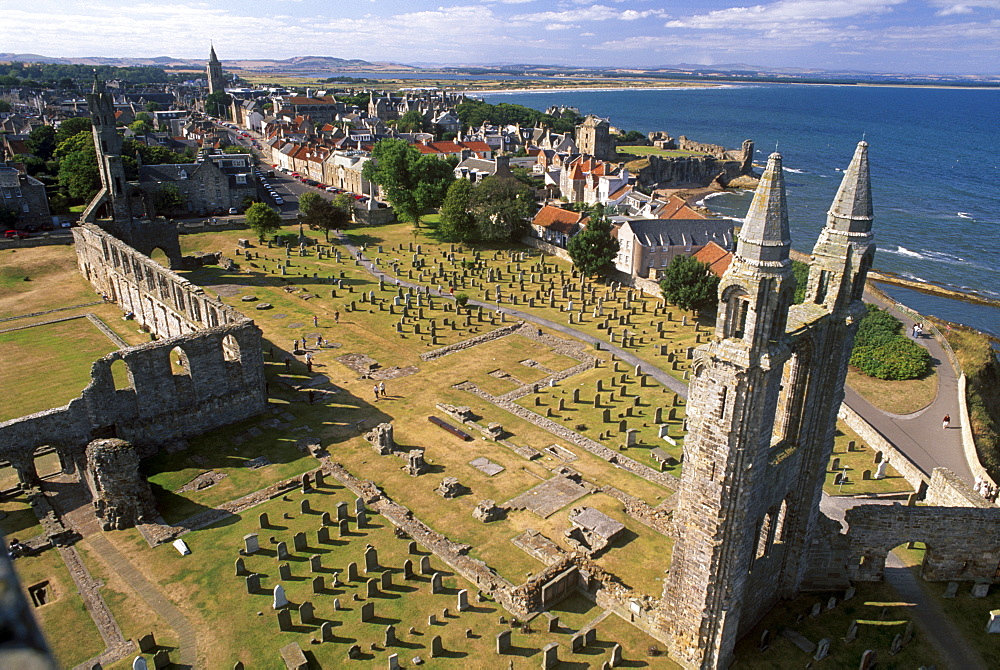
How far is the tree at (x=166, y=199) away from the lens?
7631cm

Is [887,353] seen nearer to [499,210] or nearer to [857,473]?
[857,473]

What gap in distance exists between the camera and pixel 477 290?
5822cm

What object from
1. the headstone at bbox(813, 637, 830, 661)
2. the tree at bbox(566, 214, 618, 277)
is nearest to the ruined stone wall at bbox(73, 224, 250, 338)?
the headstone at bbox(813, 637, 830, 661)

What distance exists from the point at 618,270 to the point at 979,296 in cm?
3788

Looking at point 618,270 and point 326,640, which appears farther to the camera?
point 618,270

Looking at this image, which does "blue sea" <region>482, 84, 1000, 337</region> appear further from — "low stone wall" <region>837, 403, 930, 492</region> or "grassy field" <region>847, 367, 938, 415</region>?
"low stone wall" <region>837, 403, 930, 492</region>

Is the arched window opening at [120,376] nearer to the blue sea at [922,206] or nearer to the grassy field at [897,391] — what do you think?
the grassy field at [897,391]

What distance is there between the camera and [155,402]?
33531 mm

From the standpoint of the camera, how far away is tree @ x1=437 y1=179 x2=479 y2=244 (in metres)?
70.2

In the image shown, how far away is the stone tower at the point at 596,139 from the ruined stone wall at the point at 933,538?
4252 inches

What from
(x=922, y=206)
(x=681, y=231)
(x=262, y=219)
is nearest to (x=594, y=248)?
(x=681, y=231)

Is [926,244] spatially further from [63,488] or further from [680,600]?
[63,488]

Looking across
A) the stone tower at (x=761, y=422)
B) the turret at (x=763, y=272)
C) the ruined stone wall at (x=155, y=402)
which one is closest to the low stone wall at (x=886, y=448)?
the stone tower at (x=761, y=422)

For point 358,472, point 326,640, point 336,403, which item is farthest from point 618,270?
point 326,640
